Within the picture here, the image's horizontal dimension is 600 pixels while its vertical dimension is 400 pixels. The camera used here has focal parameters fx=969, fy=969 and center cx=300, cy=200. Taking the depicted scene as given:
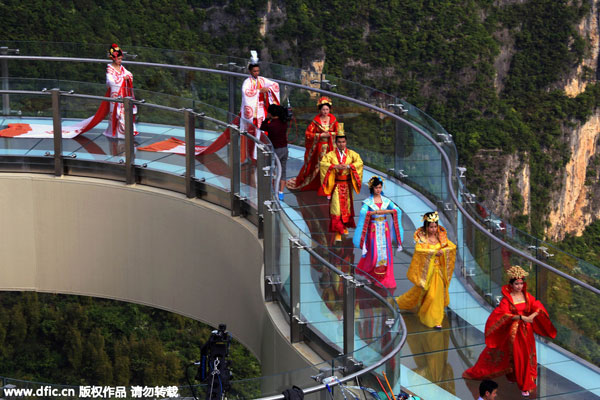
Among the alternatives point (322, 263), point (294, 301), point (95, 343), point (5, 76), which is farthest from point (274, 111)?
point (95, 343)

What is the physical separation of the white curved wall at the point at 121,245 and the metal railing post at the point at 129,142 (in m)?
0.14

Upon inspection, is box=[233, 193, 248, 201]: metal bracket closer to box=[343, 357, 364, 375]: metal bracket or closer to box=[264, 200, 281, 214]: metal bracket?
box=[264, 200, 281, 214]: metal bracket

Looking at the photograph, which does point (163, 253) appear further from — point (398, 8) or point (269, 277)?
point (398, 8)

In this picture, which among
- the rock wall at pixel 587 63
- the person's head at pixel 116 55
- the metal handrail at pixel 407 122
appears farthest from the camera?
the rock wall at pixel 587 63

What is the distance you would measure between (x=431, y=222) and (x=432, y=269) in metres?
0.40

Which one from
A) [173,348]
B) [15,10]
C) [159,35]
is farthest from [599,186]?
[173,348]

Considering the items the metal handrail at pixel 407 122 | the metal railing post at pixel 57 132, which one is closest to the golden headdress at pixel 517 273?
the metal handrail at pixel 407 122

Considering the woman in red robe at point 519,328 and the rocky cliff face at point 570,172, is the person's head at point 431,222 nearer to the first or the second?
the woman in red robe at point 519,328

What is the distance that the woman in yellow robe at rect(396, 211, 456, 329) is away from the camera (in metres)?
8.16

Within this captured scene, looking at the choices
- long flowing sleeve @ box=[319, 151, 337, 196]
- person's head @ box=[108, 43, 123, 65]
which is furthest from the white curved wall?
person's head @ box=[108, 43, 123, 65]

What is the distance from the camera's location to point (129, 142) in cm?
1030

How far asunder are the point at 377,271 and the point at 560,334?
1.76 m

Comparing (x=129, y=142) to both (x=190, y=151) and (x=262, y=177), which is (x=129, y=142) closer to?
(x=190, y=151)

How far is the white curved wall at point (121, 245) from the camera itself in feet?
32.8
